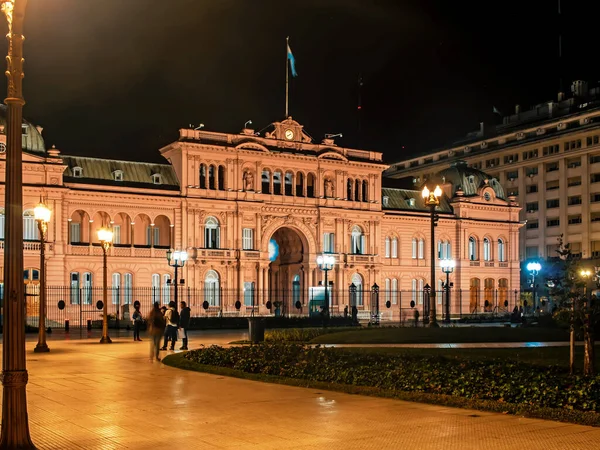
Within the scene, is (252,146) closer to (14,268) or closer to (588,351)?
(588,351)

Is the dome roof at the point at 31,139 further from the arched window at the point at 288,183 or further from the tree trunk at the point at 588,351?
the tree trunk at the point at 588,351

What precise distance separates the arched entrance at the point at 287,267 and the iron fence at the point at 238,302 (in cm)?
16

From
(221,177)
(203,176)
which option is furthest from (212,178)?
(203,176)

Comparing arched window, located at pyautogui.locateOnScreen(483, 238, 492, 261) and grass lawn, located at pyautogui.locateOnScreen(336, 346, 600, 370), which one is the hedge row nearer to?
grass lawn, located at pyautogui.locateOnScreen(336, 346, 600, 370)

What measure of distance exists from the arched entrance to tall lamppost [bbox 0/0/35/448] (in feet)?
238

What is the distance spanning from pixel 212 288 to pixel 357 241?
18.1 metres

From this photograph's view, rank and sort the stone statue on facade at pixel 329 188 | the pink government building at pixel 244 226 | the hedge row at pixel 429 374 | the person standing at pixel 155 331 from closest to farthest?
1. the hedge row at pixel 429 374
2. the person standing at pixel 155 331
3. the pink government building at pixel 244 226
4. the stone statue on facade at pixel 329 188

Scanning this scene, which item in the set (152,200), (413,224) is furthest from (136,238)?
(413,224)

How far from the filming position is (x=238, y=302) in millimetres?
76500

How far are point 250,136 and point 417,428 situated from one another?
69166 millimetres

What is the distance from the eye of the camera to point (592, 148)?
110m

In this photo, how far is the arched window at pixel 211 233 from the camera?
81.2 m

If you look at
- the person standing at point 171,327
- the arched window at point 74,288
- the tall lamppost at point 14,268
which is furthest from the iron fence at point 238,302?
the tall lamppost at point 14,268

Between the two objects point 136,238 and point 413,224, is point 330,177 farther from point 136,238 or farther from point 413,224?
point 136,238
